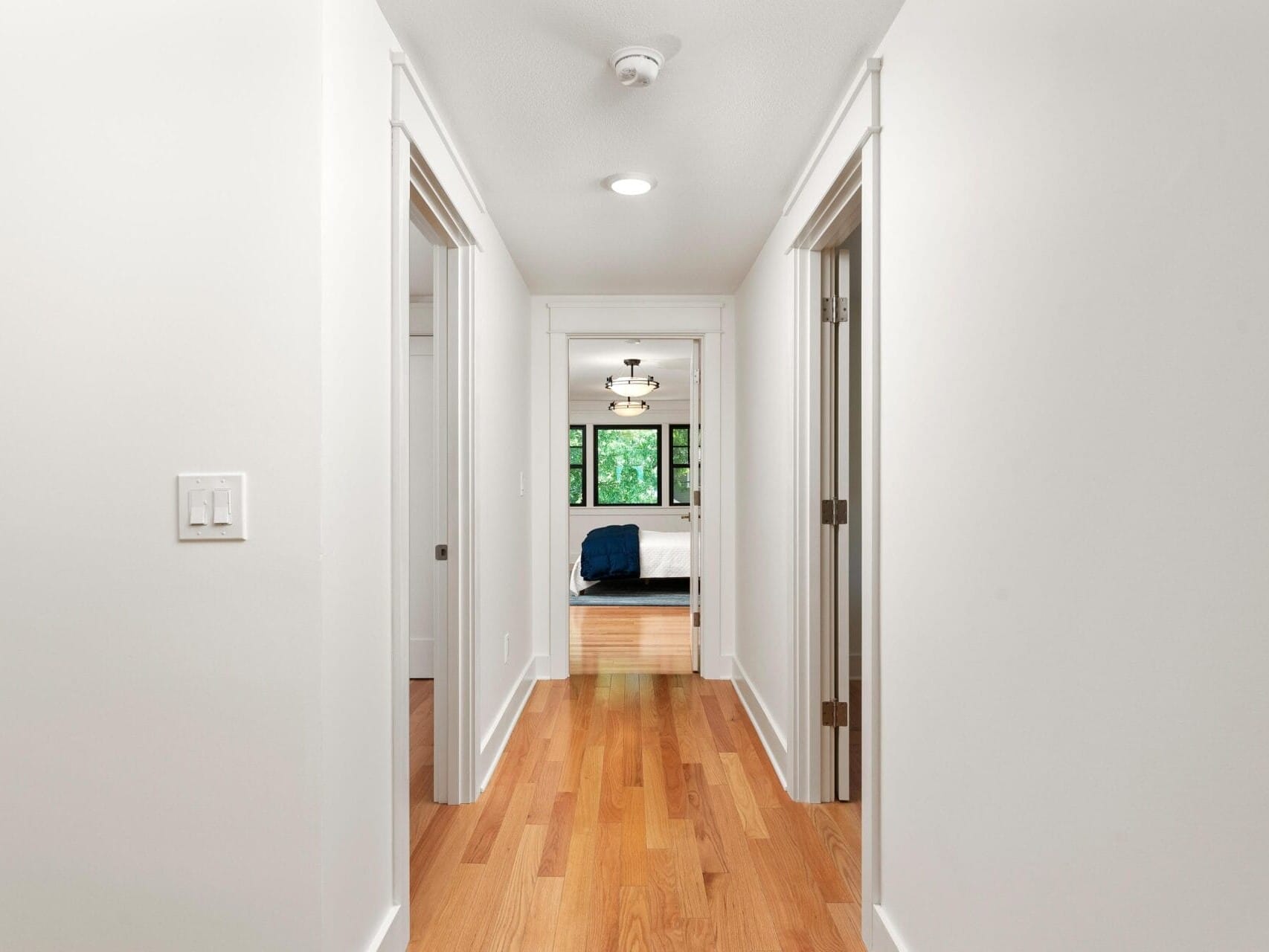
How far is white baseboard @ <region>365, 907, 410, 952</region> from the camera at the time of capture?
1798 millimetres

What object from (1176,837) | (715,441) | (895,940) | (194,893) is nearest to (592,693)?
(715,441)

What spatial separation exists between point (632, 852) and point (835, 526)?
1.33 meters

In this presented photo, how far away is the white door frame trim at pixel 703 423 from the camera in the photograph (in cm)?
476

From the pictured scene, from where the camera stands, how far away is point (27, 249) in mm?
1442

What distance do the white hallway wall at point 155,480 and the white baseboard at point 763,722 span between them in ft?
6.94

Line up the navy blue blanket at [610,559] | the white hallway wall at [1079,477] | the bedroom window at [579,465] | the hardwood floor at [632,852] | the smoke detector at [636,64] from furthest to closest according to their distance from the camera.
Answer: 1. the bedroom window at [579,465]
2. the navy blue blanket at [610,559]
3. the hardwood floor at [632,852]
4. the smoke detector at [636,64]
5. the white hallway wall at [1079,477]

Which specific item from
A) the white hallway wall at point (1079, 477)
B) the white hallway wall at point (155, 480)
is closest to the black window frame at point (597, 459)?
the white hallway wall at point (1079, 477)

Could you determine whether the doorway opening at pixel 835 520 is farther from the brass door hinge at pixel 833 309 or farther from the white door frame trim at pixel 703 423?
the white door frame trim at pixel 703 423

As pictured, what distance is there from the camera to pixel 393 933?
6.21 feet

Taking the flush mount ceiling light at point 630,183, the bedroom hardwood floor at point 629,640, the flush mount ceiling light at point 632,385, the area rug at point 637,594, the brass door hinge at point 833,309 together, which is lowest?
the bedroom hardwood floor at point 629,640

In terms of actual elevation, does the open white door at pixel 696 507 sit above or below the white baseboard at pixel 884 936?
above

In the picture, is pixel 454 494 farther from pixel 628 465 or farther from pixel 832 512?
pixel 628 465

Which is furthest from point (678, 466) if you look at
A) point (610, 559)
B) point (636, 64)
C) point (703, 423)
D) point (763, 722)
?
point (636, 64)

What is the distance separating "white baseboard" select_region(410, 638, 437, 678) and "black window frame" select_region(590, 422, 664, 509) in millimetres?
5905
